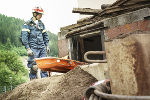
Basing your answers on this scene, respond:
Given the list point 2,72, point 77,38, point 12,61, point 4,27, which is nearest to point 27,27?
point 77,38

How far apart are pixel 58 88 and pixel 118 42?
327 cm

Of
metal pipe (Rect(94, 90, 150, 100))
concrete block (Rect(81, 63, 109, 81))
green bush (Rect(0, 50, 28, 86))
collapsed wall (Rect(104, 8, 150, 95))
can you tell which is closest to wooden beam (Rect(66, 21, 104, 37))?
concrete block (Rect(81, 63, 109, 81))

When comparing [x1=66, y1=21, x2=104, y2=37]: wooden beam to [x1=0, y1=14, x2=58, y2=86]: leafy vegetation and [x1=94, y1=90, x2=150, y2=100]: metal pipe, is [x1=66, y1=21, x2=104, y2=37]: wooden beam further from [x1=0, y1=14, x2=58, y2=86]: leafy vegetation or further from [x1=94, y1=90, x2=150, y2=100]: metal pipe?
[x1=0, y1=14, x2=58, y2=86]: leafy vegetation

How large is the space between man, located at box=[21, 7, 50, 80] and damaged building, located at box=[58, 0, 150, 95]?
84cm

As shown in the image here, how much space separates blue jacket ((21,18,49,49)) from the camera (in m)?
8.48

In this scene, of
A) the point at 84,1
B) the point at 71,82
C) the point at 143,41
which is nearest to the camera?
the point at 143,41

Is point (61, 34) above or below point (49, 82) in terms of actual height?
above

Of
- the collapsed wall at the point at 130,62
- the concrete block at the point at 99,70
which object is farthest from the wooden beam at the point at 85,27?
the collapsed wall at the point at 130,62

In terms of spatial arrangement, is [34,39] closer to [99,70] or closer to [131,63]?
[99,70]

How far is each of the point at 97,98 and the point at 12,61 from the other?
3328cm

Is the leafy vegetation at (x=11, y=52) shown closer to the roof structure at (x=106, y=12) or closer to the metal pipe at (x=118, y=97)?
the roof structure at (x=106, y=12)

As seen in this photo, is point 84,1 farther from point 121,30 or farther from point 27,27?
point 121,30

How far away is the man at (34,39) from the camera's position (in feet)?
27.8

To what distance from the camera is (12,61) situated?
1315 inches
